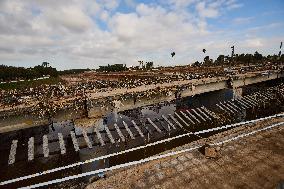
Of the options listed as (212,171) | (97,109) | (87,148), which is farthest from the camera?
(87,148)

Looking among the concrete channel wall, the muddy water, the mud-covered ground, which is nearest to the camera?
the mud-covered ground

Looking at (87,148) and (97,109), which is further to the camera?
(87,148)

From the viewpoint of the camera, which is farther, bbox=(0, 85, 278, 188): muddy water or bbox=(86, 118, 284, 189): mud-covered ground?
bbox=(0, 85, 278, 188): muddy water

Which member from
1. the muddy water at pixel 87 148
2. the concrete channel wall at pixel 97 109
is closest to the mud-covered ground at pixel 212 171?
the concrete channel wall at pixel 97 109

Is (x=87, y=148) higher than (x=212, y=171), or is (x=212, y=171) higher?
(x=212, y=171)

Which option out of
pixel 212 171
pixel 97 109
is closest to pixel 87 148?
pixel 97 109

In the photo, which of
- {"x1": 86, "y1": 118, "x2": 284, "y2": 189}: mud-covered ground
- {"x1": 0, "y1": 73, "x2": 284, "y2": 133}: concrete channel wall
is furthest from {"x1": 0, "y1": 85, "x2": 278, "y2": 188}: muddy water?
{"x1": 86, "y1": 118, "x2": 284, "y2": 189}: mud-covered ground

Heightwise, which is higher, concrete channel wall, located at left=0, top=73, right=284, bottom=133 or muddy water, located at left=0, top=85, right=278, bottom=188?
concrete channel wall, located at left=0, top=73, right=284, bottom=133

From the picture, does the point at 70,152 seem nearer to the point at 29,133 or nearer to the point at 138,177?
the point at 29,133

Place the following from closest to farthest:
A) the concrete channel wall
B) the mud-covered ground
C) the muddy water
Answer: the mud-covered ground
the concrete channel wall
the muddy water

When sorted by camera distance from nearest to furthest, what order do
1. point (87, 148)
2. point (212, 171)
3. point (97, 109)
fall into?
1. point (212, 171)
2. point (97, 109)
3. point (87, 148)

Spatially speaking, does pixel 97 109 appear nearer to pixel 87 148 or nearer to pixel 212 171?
pixel 87 148

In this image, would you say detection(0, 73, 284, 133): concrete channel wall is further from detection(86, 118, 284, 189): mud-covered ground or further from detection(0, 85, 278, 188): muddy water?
detection(86, 118, 284, 189): mud-covered ground

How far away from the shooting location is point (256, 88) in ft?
153
